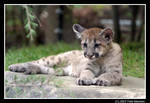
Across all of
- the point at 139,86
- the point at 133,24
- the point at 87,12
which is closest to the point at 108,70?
the point at 139,86

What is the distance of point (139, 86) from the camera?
705cm

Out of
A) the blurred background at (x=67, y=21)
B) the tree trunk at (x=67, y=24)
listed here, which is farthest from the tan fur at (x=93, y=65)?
the tree trunk at (x=67, y=24)

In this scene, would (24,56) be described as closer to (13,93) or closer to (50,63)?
(50,63)

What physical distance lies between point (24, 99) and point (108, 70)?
2.24m

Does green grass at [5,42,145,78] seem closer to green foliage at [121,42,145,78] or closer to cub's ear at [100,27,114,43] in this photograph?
green foliage at [121,42,145,78]

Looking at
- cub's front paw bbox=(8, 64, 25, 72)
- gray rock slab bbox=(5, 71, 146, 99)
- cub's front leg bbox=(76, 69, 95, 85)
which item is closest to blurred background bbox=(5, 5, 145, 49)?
cub's front paw bbox=(8, 64, 25, 72)

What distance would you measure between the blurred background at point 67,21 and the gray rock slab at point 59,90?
3.94m

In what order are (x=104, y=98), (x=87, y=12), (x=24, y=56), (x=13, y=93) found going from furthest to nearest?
(x=87, y=12) → (x=24, y=56) → (x=13, y=93) → (x=104, y=98)

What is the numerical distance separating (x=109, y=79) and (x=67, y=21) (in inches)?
361

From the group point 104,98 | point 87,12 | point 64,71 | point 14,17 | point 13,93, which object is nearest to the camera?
point 104,98

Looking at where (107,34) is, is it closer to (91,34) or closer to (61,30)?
(91,34)

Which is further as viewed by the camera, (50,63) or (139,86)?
(50,63)
